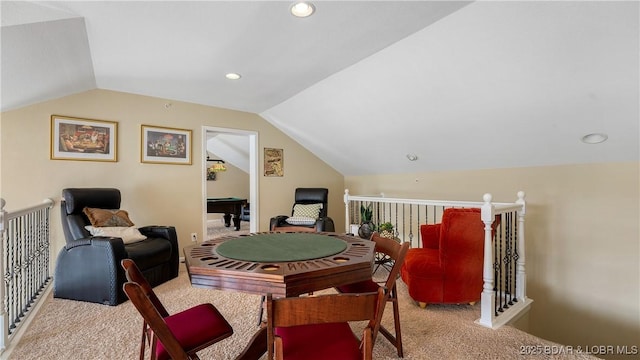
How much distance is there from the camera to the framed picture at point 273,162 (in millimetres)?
5273

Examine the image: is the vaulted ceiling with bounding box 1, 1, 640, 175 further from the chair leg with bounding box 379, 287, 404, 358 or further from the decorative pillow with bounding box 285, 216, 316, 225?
the chair leg with bounding box 379, 287, 404, 358

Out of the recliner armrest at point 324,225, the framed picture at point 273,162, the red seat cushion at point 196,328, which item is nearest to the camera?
the red seat cushion at point 196,328

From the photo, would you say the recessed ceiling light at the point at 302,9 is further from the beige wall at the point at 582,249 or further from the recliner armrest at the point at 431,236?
the beige wall at the point at 582,249

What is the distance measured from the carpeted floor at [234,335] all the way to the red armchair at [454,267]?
6.1 inches

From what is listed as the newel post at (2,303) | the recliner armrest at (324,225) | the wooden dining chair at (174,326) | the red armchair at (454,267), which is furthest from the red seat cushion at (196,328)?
the recliner armrest at (324,225)

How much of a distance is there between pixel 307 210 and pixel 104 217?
276 centimetres

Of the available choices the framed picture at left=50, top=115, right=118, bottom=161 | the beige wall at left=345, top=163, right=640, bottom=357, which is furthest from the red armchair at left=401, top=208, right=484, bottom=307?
the framed picture at left=50, top=115, right=118, bottom=161

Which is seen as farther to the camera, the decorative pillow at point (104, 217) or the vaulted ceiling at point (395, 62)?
the decorative pillow at point (104, 217)

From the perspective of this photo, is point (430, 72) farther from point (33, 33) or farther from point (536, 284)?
point (33, 33)

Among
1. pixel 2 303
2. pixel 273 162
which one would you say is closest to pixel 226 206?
pixel 273 162

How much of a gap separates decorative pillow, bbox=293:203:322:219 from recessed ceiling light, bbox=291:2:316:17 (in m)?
3.28

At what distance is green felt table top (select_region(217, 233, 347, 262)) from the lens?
162 cm

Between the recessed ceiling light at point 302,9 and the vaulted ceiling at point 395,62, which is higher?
the recessed ceiling light at point 302,9

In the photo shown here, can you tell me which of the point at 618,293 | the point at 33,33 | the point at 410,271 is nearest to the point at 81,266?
the point at 33,33
